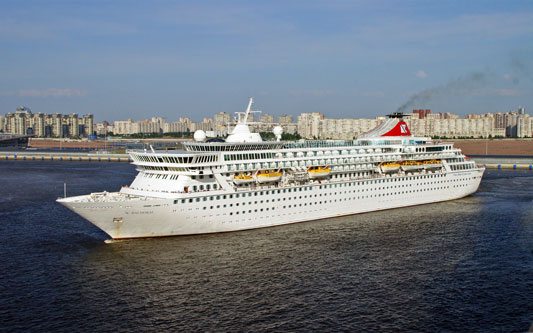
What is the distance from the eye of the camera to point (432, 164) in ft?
109

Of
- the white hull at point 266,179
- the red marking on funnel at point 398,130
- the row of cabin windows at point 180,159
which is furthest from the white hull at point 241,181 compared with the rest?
the red marking on funnel at point 398,130

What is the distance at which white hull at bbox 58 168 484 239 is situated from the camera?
2142 cm

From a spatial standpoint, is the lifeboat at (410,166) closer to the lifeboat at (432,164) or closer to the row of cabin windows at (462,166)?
A: the lifeboat at (432,164)

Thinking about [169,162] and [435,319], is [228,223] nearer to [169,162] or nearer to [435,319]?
[169,162]

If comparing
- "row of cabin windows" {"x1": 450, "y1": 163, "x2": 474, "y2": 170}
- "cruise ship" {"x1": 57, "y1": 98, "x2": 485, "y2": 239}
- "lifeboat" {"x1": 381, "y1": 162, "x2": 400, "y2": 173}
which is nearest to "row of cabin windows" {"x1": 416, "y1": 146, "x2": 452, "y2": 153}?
"cruise ship" {"x1": 57, "y1": 98, "x2": 485, "y2": 239}

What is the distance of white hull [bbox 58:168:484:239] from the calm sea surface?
616 mm

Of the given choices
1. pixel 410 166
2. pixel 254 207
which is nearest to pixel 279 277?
pixel 254 207

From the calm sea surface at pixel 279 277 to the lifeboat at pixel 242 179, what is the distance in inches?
103

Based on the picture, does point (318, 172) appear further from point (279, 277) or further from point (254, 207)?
point (279, 277)

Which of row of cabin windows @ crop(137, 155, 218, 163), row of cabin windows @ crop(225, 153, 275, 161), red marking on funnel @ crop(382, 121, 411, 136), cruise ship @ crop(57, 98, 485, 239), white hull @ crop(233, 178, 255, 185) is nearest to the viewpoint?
cruise ship @ crop(57, 98, 485, 239)

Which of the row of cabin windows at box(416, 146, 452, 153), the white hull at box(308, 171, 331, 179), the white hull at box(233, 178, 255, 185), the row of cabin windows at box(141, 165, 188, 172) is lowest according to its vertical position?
the white hull at box(233, 178, 255, 185)

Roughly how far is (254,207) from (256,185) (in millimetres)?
1230

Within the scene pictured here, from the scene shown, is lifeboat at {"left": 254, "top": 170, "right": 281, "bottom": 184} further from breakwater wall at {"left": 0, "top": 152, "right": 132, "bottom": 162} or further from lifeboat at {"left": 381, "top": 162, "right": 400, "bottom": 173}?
breakwater wall at {"left": 0, "top": 152, "right": 132, "bottom": 162}

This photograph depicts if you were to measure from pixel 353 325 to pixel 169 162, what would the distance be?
12578 millimetres
